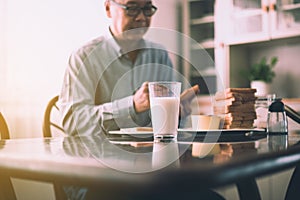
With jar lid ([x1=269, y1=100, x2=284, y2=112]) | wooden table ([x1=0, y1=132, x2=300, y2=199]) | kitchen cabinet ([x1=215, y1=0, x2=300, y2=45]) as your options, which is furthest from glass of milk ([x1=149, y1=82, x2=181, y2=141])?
kitchen cabinet ([x1=215, y1=0, x2=300, y2=45])

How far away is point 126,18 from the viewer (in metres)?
2.01

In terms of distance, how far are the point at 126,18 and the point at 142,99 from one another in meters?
0.79

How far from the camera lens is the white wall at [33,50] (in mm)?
2947

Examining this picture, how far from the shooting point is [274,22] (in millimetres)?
3232

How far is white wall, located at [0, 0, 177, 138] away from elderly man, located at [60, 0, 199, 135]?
841 millimetres

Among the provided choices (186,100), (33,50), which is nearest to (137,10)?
(186,100)

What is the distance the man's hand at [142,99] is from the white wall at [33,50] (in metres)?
1.71

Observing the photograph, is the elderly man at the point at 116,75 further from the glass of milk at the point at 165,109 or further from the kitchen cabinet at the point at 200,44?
the kitchen cabinet at the point at 200,44

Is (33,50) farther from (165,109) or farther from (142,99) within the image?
(165,109)

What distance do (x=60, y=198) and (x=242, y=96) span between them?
0.59 m

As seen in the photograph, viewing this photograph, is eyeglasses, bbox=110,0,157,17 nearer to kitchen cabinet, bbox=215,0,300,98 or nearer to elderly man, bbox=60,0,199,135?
elderly man, bbox=60,0,199,135

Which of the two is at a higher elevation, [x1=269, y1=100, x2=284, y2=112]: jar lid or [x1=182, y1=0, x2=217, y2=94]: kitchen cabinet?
[x1=182, y1=0, x2=217, y2=94]: kitchen cabinet

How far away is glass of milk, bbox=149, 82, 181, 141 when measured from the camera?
1.00 m

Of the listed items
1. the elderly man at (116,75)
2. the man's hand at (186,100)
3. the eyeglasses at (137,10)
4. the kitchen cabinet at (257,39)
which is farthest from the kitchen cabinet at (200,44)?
the man's hand at (186,100)
